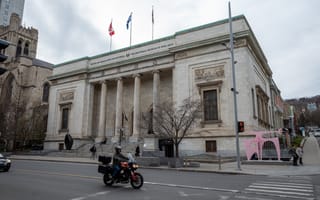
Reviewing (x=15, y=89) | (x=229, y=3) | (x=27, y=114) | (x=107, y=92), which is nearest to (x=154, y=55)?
(x=107, y=92)

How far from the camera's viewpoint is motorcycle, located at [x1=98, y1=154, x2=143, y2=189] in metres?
9.59

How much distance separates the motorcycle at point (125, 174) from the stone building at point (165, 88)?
14960mm

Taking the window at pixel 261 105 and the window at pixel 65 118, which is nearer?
the window at pixel 261 105

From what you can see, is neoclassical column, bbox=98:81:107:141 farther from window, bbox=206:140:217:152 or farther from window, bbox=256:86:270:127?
window, bbox=256:86:270:127

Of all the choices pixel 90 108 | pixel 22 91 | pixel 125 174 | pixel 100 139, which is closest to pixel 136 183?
pixel 125 174

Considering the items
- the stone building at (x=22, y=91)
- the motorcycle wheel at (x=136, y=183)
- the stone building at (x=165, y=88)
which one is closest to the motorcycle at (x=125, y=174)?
the motorcycle wheel at (x=136, y=183)

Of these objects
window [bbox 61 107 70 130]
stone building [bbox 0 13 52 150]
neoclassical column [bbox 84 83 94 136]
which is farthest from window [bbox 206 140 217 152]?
stone building [bbox 0 13 52 150]

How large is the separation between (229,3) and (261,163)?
557 inches

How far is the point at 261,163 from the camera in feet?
70.6

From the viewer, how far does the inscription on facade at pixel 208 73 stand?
2958 cm

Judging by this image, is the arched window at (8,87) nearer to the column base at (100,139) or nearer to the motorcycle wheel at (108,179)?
the column base at (100,139)

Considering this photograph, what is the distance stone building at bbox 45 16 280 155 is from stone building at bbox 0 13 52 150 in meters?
6.34

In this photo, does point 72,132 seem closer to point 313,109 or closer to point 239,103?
point 239,103

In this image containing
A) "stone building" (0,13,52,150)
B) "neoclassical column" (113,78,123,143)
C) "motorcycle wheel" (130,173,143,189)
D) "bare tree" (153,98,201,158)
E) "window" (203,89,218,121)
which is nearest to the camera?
"motorcycle wheel" (130,173,143,189)
